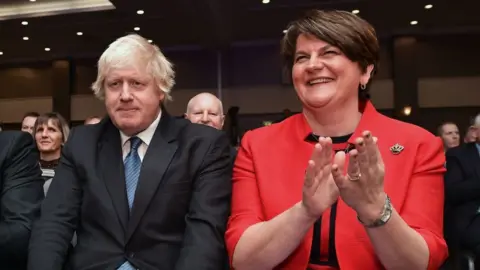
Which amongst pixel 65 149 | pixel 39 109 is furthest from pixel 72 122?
pixel 65 149

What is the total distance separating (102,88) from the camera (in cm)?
168

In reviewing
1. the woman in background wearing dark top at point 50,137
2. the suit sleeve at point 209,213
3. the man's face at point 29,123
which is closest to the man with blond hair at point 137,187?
the suit sleeve at point 209,213

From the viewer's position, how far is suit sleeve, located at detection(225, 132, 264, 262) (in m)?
1.43

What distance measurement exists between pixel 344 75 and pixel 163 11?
6.57 metres

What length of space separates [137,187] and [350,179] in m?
0.75

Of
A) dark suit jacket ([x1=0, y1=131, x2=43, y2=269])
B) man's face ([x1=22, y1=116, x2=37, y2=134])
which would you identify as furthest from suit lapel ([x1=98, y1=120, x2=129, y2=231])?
man's face ([x1=22, y1=116, x2=37, y2=134])

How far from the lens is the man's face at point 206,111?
10.5 feet

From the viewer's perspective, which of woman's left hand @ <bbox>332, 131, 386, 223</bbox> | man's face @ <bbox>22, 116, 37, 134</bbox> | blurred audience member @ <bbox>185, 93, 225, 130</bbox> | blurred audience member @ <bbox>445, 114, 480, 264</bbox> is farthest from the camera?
man's face @ <bbox>22, 116, 37, 134</bbox>

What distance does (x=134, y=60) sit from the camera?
1.59m

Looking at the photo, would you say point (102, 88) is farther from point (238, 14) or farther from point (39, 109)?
point (39, 109)

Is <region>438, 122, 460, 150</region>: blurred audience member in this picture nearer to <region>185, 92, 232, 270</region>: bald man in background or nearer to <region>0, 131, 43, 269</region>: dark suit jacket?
<region>185, 92, 232, 270</region>: bald man in background

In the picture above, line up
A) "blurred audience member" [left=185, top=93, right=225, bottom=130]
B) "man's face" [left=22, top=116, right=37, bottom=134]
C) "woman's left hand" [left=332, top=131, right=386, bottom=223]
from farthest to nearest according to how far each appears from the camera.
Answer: "man's face" [left=22, top=116, right=37, bottom=134] → "blurred audience member" [left=185, top=93, right=225, bottom=130] → "woman's left hand" [left=332, top=131, right=386, bottom=223]

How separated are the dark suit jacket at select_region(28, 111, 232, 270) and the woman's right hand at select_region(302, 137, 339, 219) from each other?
0.41 metres

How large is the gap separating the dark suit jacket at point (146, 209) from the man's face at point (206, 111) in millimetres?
1543
